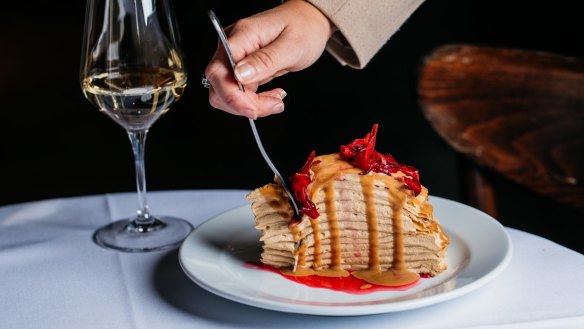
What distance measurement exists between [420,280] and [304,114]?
3.23m

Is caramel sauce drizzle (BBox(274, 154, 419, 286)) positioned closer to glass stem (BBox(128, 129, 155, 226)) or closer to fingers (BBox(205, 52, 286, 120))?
fingers (BBox(205, 52, 286, 120))

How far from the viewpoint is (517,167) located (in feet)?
6.80

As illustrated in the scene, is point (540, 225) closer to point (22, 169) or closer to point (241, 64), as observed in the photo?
point (22, 169)

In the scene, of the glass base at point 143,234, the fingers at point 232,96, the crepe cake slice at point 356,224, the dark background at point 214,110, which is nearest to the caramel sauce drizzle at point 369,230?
the crepe cake slice at point 356,224

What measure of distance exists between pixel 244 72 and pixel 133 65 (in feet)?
A: 0.63

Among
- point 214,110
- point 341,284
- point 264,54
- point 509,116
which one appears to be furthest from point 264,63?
point 214,110

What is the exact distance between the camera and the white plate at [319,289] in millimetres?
942

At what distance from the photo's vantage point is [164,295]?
1.06 m

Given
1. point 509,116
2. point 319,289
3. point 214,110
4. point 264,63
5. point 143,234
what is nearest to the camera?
point 319,289

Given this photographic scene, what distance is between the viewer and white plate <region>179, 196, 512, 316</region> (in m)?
0.94

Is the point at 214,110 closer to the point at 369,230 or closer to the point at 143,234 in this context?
the point at 143,234

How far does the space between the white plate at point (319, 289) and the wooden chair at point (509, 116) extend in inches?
32.7

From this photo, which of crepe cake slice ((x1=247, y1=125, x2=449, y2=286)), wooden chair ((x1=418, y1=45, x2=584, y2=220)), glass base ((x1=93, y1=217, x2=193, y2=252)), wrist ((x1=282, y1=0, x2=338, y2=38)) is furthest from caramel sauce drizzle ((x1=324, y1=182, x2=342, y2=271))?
wooden chair ((x1=418, y1=45, x2=584, y2=220))

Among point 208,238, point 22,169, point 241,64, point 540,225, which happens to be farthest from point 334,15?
point 22,169
